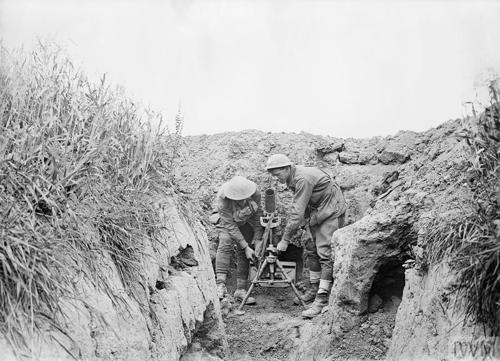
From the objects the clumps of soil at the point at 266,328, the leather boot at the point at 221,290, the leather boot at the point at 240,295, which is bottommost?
the clumps of soil at the point at 266,328

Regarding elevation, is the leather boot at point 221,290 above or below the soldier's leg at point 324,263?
below

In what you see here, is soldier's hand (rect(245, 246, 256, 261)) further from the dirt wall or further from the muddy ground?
the dirt wall

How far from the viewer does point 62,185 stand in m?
5.08

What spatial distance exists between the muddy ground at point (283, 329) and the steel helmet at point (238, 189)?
1635mm

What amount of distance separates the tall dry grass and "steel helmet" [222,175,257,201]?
3.50 m

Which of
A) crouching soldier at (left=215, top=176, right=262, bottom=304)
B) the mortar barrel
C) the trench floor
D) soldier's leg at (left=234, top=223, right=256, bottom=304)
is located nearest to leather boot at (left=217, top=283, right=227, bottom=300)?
crouching soldier at (left=215, top=176, right=262, bottom=304)

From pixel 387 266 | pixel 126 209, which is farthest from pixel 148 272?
pixel 387 266

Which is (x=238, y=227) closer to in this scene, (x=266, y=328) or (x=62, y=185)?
(x=266, y=328)

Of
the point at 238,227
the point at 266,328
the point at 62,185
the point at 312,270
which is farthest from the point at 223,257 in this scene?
the point at 62,185

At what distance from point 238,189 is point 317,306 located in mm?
2200

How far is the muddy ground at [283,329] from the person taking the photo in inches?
320

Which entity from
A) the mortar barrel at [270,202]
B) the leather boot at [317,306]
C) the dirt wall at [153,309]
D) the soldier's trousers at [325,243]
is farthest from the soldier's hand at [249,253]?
the dirt wall at [153,309]

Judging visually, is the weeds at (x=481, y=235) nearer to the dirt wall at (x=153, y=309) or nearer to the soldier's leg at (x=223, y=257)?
the dirt wall at (x=153, y=309)

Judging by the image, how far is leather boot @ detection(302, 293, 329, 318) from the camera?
388 inches
